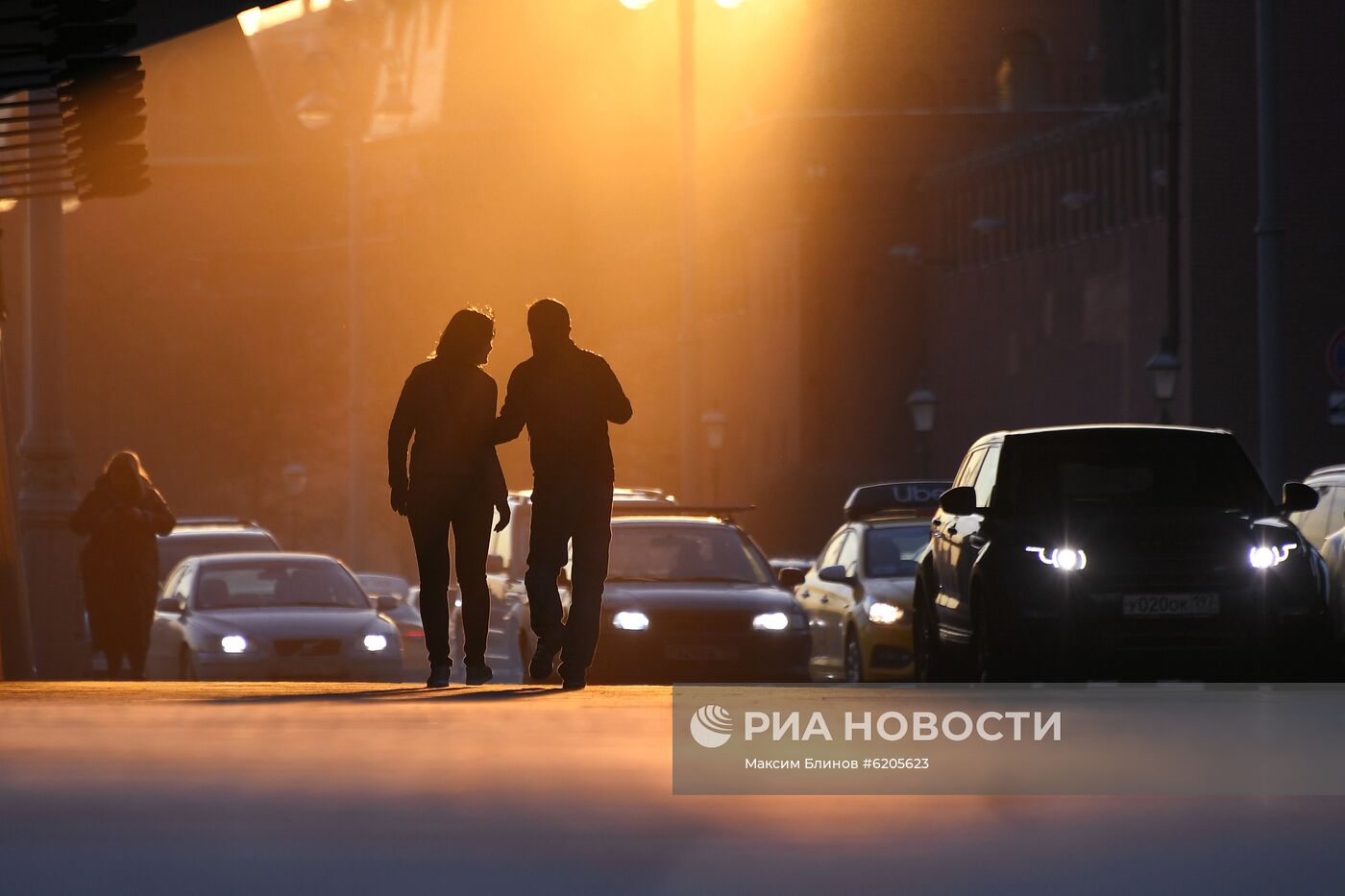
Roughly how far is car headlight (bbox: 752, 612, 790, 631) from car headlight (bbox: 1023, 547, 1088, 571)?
279 inches

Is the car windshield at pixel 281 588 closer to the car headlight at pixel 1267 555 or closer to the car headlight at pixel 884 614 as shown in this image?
the car headlight at pixel 884 614

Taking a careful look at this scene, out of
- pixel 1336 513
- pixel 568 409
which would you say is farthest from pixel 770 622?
pixel 568 409

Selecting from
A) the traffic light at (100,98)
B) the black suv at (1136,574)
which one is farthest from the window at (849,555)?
the traffic light at (100,98)

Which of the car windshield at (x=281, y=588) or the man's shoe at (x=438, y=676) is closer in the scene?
the man's shoe at (x=438, y=676)

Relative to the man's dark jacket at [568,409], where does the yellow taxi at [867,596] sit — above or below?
below

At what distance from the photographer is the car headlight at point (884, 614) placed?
22.0m

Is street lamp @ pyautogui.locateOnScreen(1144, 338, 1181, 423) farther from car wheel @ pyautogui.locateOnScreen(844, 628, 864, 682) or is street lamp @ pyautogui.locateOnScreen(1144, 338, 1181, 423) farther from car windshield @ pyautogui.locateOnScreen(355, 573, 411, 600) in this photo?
car wheel @ pyautogui.locateOnScreen(844, 628, 864, 682)

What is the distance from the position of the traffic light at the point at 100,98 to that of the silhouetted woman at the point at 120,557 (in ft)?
22.9

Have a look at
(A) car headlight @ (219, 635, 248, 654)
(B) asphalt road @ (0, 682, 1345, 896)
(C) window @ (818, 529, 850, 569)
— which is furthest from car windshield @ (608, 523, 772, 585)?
(B) asphalt road @ (0, 682, 1345, 896)

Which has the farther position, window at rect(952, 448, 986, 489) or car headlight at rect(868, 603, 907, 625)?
car headlight at rect(868, 603, 907, 625)

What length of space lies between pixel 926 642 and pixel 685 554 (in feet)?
21.3

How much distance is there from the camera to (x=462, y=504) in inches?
555

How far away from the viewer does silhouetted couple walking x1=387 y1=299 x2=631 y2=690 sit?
13.6 meters

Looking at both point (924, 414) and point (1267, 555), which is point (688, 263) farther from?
point (1267, 555)
